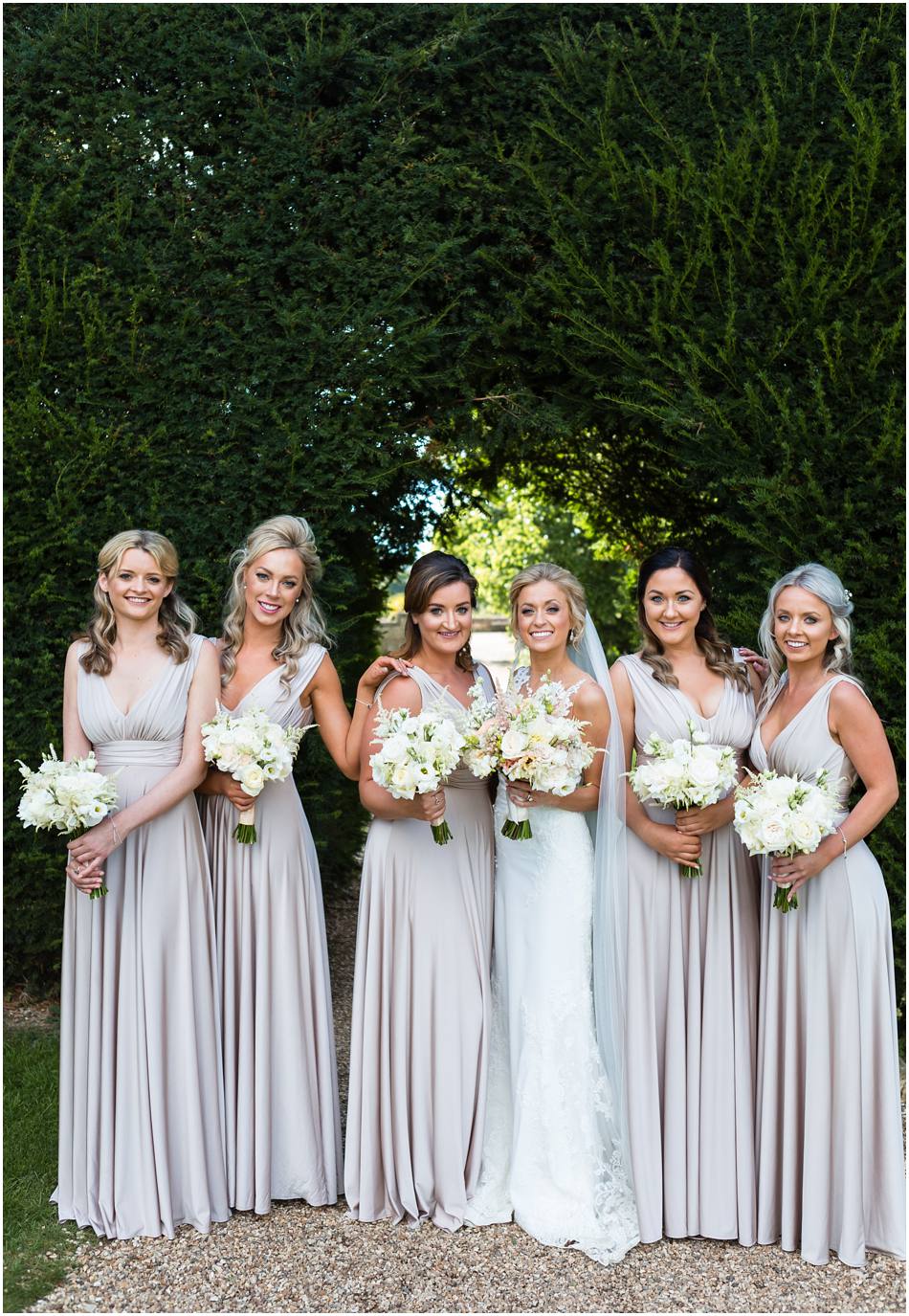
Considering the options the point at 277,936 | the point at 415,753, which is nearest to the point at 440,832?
the point at 415,753

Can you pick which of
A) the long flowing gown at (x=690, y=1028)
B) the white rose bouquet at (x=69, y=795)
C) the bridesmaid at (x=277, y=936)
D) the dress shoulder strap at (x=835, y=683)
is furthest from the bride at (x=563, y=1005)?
the white rose bouquet at (x=69, y=795)

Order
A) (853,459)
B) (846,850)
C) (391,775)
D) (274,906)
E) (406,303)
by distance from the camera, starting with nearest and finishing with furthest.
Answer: (391,775) < (846,850) < (274,906) < (853,459) < (406,303)

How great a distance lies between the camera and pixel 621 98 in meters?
5.84

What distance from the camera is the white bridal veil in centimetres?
445

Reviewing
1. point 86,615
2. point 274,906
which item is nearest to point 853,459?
point 274,906

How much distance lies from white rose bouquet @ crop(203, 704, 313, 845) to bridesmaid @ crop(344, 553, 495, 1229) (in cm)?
39

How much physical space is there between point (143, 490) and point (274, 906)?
8.42 ft

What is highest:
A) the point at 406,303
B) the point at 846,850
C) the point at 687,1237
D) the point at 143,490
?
the point at 406,303

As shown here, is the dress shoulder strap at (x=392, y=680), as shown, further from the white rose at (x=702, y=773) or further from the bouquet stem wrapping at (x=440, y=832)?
the white rose at (x=702, y=773)

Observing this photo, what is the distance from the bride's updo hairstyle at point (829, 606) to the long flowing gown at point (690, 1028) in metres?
0.34

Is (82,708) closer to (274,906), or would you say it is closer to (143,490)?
(274,906)

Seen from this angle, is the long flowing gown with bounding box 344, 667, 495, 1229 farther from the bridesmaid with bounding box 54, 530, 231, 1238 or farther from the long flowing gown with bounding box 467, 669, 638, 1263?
the bridesmaid with bounding box 54, 530, 231, 1238

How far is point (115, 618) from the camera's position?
467 cm

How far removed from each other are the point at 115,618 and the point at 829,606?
9.80 feet
